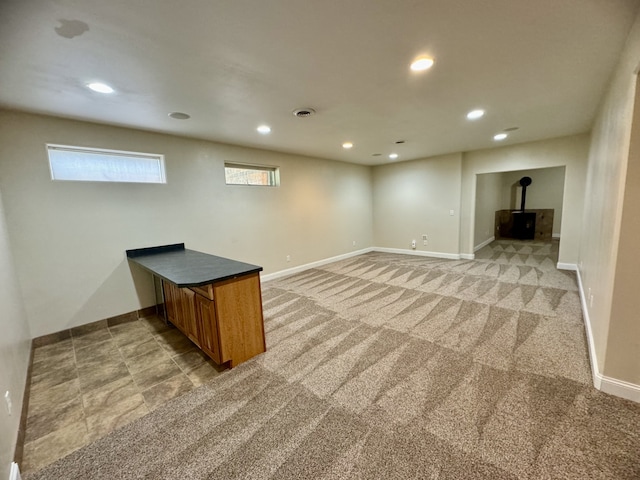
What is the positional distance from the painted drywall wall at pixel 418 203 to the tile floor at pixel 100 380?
5.82 meters

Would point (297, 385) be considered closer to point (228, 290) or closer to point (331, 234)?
point (228, 290)

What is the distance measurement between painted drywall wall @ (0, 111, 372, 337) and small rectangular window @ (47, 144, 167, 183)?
0.09 metres

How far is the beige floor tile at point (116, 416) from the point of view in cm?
179

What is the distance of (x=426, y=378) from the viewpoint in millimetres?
2141

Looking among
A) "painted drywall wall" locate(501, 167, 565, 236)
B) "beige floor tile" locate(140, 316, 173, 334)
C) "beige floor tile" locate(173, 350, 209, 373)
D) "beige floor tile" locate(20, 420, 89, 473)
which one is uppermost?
"painted drywall wall" locate(501, 167, 565, 236)

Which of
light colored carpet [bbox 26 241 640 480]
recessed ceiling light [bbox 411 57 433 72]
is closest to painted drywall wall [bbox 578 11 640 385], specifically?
light colored carpet [bbox 26 241 640 480]

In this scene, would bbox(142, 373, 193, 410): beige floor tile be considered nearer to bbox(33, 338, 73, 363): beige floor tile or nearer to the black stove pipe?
bbox(33, 338, 73, 363): beige floor tile

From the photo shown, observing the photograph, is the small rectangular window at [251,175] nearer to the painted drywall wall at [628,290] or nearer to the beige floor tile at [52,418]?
the beige floor tile at [52,418]

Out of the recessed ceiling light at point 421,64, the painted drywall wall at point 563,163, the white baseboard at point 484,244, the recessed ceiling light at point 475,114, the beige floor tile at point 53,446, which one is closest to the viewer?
the beige floor tile at point 53,446

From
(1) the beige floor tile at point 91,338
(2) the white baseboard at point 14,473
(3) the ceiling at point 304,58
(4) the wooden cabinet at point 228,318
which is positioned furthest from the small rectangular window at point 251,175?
(2) the white baseboard at point 14,473

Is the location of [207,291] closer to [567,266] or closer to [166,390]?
[166,390]

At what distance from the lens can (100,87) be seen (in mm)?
2250

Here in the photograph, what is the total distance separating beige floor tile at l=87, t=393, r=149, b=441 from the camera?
1.79 m

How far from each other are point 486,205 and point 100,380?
910 centimetres
